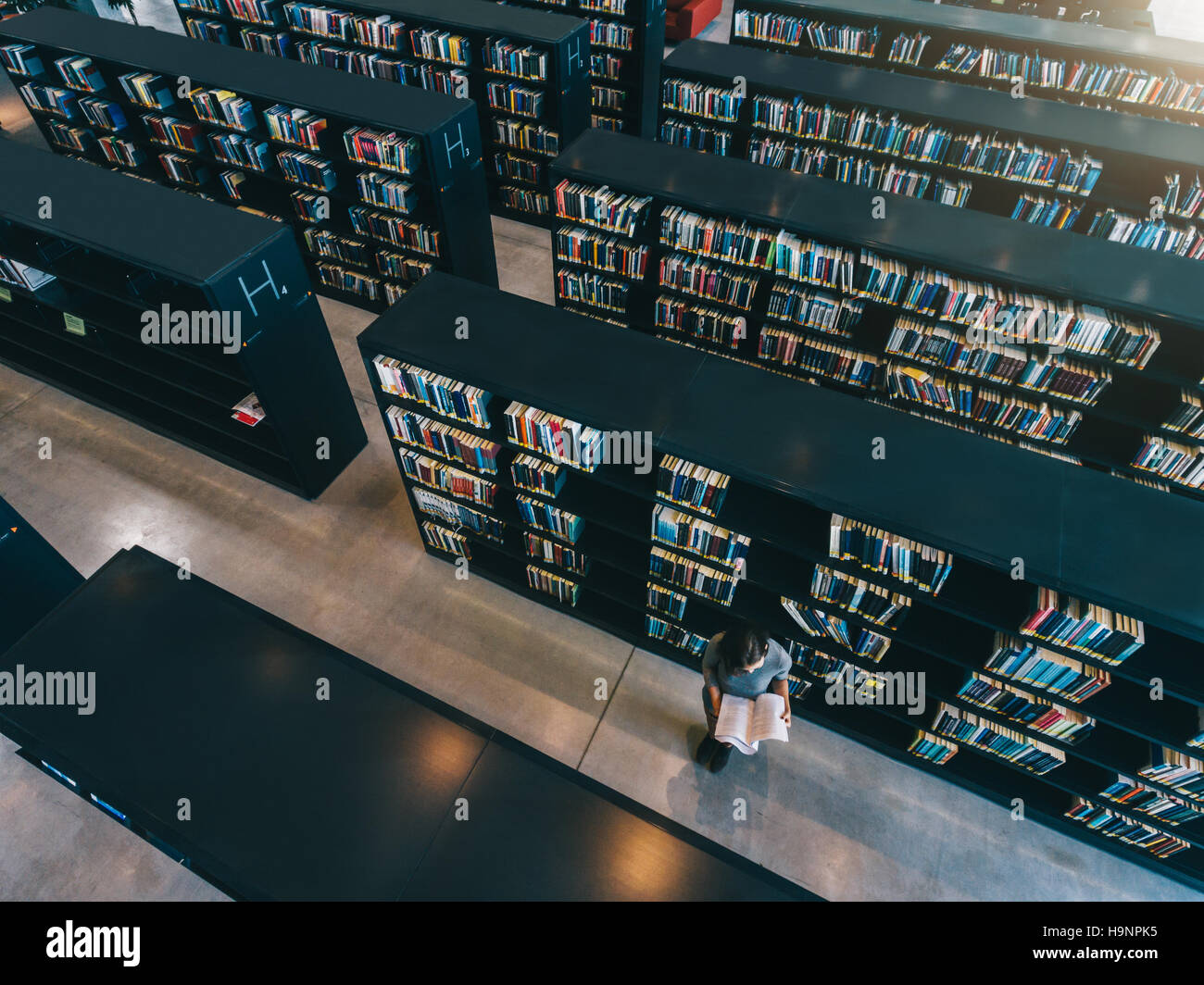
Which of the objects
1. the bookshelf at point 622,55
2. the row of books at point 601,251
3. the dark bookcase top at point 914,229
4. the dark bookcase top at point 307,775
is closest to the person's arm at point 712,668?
the dark bookcase top at point 307,775

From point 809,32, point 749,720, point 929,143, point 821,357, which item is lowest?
point 749,720

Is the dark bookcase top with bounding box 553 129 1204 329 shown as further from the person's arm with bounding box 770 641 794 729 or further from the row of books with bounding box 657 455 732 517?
the person's arm with bounding box 770 641 794 729

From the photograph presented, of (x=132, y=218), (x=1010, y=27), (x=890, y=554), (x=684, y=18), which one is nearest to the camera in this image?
(x=890, y=554)

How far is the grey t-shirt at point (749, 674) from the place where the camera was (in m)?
3.48

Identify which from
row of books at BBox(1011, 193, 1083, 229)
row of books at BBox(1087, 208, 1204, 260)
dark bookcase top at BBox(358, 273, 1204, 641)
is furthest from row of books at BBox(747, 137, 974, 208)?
dark bookcase top at BBox(358, 273, 1204, 641)

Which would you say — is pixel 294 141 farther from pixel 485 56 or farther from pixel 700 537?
pixel 700 537

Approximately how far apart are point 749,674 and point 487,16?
23.7 feet

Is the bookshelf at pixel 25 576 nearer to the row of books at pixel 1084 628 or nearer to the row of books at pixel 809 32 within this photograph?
the row of books at pixel 1084 628

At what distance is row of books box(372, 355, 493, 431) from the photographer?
153 inches

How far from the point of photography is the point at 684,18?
10.5 meters

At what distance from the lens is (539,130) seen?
7.43 metres

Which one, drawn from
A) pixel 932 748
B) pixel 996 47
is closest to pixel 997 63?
pixel 996 47
